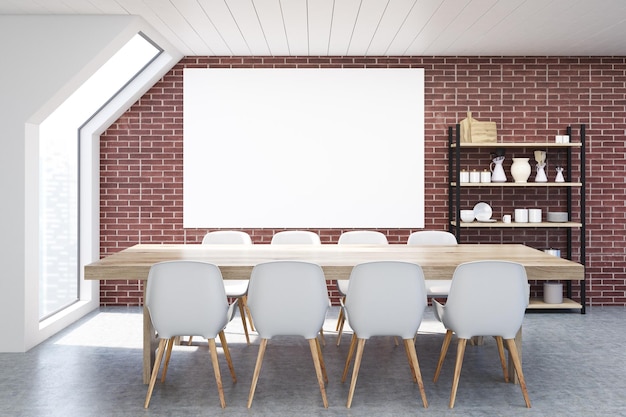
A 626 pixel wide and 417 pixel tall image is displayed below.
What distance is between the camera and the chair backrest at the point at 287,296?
3.68 meters

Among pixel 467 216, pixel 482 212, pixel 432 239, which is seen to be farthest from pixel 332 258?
pixel 482 212

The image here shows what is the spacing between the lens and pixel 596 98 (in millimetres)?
6938

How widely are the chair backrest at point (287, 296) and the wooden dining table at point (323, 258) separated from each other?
268 millimetres

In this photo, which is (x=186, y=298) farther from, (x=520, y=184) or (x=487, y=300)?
(x=520, y=184)

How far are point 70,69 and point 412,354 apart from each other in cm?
363

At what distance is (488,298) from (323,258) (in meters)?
1.19

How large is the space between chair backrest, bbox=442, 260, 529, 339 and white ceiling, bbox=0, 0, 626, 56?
2379 millimetres

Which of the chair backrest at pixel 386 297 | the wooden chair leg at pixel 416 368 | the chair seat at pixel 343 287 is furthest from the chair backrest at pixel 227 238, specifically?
the wooden chair leg at pixel 416 368

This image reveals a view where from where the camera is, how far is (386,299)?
3.70m

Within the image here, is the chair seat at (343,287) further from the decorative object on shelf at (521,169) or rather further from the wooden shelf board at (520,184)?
the decorative object on shelf at (521,169)

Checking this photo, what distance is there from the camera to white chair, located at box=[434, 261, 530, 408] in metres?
3.69

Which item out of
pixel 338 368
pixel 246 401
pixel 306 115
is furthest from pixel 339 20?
pixel 246 401

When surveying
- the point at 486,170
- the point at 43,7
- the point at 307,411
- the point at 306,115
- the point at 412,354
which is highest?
the point at 43,7

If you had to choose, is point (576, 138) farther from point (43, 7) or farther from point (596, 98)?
point (43, 7)
